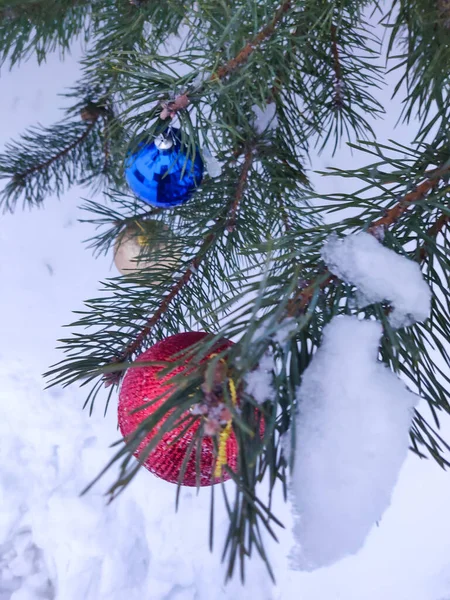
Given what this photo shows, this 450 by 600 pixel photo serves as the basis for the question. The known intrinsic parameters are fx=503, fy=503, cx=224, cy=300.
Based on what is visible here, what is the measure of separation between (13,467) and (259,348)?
0.87m

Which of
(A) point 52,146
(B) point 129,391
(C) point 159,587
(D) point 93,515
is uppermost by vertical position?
(A) point 52,146

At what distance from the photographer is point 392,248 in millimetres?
262

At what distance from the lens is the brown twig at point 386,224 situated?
0.22m

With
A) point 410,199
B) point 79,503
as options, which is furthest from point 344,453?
point 79,503

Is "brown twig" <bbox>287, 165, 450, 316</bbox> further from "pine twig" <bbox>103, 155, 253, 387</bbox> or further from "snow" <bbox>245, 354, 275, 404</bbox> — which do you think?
"pine twig" <bbox>103, 155, 253, 387</bbox>

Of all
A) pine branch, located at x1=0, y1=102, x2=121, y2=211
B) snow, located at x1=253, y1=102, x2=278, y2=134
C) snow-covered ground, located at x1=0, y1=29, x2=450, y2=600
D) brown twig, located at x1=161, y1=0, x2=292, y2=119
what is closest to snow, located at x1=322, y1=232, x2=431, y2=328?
brown twig, located at x1=161, y1=0, x2=292, y2=119

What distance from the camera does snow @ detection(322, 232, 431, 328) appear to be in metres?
0.23

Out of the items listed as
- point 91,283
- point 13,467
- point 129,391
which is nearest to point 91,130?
point 91,283

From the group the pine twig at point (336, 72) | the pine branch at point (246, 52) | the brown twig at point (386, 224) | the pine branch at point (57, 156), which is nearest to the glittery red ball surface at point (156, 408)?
the brown twig at point (386, 224)

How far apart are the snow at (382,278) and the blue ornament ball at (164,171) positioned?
19 cm

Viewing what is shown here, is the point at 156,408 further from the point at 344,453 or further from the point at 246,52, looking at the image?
the point at 246,52

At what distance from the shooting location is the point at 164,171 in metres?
0.41

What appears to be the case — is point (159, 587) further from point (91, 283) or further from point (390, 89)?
point (390, 89)

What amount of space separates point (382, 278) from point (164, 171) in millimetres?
234
